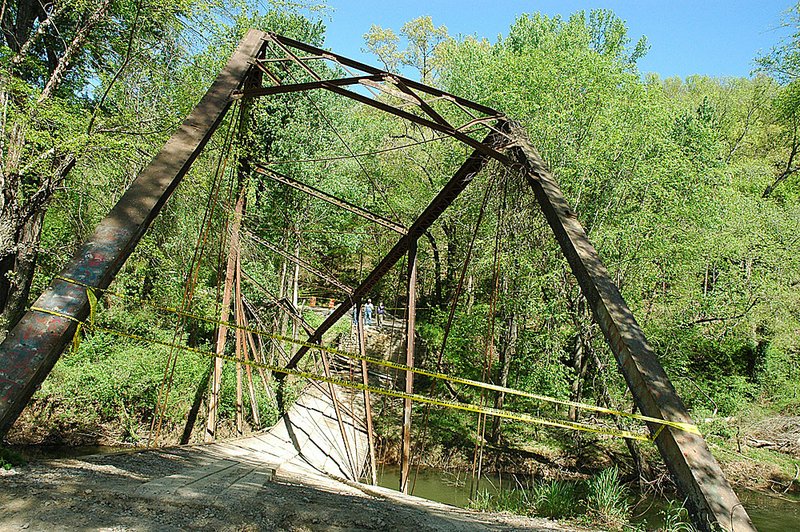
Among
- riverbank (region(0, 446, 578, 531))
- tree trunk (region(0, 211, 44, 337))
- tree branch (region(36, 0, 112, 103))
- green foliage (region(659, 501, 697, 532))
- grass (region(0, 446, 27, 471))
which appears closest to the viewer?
riverbank (region(0, 446, 578, 531))

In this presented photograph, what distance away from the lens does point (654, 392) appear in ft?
9.44

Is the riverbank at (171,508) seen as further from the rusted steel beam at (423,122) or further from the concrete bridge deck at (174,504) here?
the rusted steel beam at (423,122)

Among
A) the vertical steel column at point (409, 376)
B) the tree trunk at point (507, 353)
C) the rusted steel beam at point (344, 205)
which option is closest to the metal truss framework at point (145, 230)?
the rusted steel beam at point (344, 205)

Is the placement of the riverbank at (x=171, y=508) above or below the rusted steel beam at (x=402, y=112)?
below

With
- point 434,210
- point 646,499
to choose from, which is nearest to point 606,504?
point 434,210

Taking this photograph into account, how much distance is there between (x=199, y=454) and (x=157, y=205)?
319 centimetres

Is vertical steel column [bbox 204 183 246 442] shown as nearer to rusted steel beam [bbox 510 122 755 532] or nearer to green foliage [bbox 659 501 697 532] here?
rusted steel beam [bbox 510 122 755 532]

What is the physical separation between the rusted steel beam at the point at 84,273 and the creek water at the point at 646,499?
29.4 feet

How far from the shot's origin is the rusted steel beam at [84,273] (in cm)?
207

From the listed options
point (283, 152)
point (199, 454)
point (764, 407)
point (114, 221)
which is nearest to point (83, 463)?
point (114, 221)

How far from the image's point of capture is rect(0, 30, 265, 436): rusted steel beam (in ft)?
6.78

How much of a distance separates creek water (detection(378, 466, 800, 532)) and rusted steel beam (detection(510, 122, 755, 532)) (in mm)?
7570

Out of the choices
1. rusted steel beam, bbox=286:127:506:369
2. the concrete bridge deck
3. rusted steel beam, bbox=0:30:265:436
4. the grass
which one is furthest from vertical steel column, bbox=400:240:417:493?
the grass

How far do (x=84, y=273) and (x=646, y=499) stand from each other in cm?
1274
